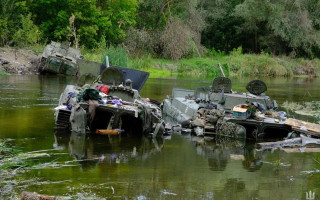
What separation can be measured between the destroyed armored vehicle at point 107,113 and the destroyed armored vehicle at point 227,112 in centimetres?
184

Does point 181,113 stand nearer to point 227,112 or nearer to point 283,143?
point 227,112

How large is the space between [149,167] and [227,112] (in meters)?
6.84

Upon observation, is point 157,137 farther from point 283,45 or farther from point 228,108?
point 283,45

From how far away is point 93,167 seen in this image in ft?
39.4

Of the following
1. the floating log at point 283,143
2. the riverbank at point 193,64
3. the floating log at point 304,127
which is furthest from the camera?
the riverbank at point 193,64

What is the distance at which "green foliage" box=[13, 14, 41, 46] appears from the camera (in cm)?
4000

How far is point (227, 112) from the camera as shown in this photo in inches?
735

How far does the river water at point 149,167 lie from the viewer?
405 inches

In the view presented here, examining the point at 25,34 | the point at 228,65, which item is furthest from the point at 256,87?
the point at 228,65

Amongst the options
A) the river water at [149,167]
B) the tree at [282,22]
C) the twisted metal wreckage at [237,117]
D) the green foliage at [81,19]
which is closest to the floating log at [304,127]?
the twisted metal wreckage at [237,117]

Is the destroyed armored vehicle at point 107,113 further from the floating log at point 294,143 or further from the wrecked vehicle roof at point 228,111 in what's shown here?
the floating log at point 294,143

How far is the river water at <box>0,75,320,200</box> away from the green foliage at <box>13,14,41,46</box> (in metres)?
21.8

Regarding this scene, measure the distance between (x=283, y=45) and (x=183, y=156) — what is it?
46.6 metres

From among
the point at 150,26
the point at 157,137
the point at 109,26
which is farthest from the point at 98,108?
the point at 150,26
